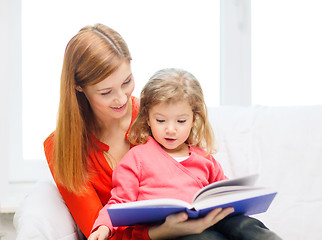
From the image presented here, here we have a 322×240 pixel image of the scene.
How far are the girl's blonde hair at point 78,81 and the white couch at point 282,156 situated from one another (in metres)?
0.66

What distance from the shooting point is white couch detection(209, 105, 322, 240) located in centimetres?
150

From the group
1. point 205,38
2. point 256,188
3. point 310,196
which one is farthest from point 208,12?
point 256,188

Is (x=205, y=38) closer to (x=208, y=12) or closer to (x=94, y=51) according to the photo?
(x=208, y=12)

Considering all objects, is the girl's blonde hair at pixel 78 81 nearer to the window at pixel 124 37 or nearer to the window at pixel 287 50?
the window at pixel 124 37

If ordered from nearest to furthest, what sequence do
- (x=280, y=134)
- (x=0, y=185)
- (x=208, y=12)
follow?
(x=280, y=134) < (x=0, y=185) < (x=208, y=12)

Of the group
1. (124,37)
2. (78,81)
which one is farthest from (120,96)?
(124,37)

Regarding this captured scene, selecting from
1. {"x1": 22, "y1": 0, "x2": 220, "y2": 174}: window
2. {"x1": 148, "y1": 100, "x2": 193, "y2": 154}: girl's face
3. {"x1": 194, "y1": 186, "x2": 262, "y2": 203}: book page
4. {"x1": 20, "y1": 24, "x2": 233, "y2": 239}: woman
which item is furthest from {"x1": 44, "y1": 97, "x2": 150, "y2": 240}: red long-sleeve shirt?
{"x1": 22, "y1": 0, "x2": 220, "y2": 174}: window

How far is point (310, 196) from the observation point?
5.02 ft

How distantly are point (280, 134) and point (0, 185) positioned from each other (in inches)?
58.7

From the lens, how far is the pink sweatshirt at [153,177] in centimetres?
116

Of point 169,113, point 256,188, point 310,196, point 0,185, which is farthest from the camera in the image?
point 0,185

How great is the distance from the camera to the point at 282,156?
1.61 meters

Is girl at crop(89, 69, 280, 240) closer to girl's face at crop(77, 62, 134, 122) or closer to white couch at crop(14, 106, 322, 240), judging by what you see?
girl's face at crop(77, 62, 134, 122)

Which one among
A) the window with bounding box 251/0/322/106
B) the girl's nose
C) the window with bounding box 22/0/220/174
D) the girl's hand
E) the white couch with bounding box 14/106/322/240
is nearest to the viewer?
the girl's hand
